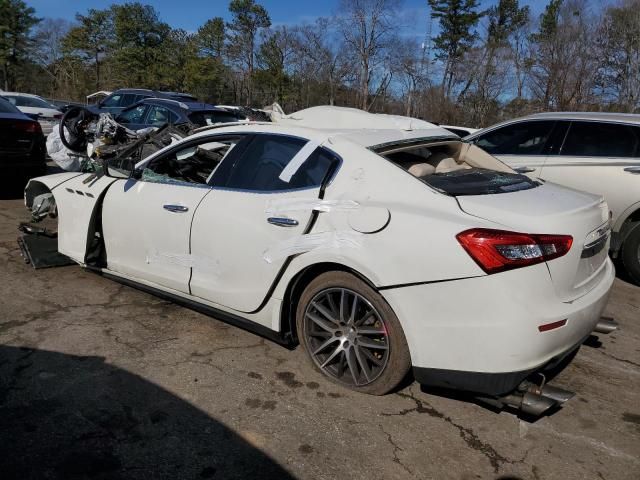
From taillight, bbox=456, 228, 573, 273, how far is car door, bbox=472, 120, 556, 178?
3466 millimetres

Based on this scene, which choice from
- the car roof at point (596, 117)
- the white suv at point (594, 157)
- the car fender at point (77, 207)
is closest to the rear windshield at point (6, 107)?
the car fender at point (77, 207)

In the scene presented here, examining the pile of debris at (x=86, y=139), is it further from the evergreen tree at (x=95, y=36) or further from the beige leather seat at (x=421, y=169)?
the evergreen tree at (x=95, y=36)

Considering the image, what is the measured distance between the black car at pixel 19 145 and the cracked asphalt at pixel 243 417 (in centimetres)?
467

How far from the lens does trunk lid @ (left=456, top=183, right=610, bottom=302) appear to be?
8.23 feet

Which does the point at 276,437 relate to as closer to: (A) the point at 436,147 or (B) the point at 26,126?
(A) the point at 436,147

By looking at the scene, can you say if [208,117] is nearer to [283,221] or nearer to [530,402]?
[283,221]

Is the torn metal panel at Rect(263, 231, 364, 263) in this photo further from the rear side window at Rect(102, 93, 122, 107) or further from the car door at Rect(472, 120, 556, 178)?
the rear side window at Rect(102, 93, 122, 107)

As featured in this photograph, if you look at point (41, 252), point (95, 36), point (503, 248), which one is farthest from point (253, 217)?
point (95, 36)

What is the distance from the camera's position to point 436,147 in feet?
12.0

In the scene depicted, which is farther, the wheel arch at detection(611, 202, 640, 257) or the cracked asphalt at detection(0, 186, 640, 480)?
the wheel arch at detection(611, 202, 640, 257)

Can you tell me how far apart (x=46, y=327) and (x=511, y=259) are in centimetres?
322

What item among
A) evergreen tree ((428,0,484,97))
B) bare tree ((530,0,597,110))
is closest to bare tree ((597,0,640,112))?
bare tree ((530,0,597,110))

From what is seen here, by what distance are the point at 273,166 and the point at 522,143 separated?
13.0 ft

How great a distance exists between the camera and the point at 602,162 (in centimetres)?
535
